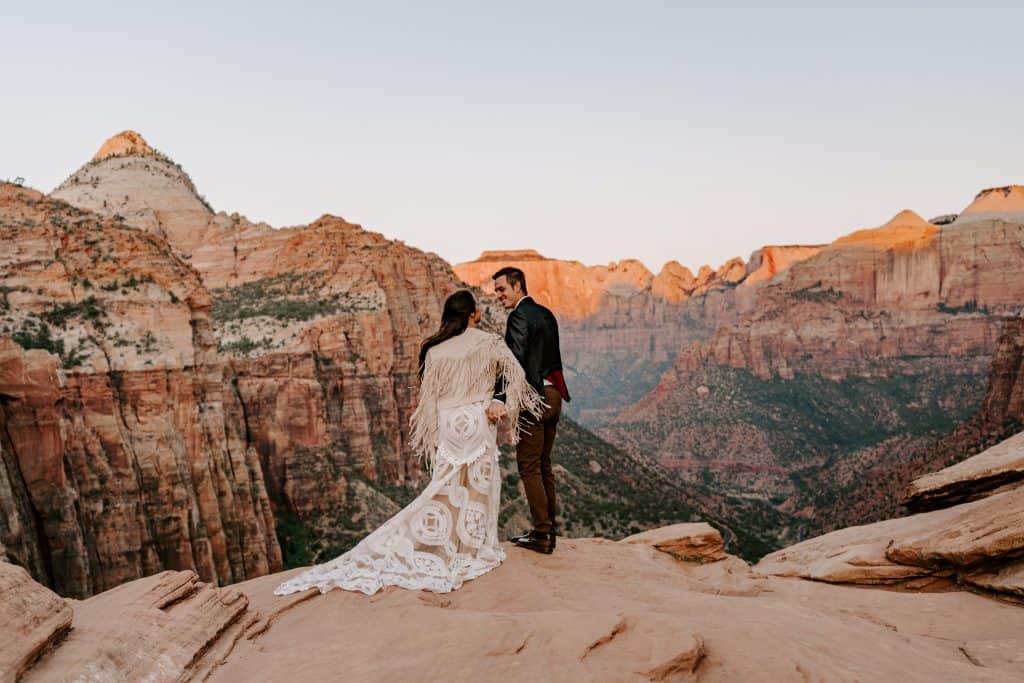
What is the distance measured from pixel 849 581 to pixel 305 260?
3787 centimetres

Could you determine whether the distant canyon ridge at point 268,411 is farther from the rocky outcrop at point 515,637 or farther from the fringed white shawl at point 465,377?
the fringed white shawl at point 465,377

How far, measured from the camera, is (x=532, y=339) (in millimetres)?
7875

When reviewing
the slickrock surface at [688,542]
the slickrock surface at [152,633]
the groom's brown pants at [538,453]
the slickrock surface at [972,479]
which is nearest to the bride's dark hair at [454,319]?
the groom's brown pants at [538,453]

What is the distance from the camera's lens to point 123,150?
189 feet

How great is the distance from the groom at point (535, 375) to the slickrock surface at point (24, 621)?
4.39 meters

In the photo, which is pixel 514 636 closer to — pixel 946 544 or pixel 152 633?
pixel 152 633

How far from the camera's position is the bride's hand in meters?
7.32

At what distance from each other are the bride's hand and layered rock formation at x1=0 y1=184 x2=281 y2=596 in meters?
10.2

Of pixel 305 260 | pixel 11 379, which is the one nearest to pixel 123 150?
pixel 305 260

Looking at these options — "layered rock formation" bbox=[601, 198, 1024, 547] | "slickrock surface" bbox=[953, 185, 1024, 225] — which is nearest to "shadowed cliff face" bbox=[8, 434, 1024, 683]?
"layered rock formation" bbox=[601, 198, 1024, 547]

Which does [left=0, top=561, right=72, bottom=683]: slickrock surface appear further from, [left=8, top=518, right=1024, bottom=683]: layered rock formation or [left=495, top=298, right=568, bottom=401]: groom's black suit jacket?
[left=495, top=298, right=568, bottom=401]: groom's black suit jacket

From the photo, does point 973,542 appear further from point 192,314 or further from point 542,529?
point 192,314

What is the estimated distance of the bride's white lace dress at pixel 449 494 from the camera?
6.71 meters

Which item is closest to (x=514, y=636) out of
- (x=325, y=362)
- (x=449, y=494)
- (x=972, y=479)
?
(x=449, y=494)
